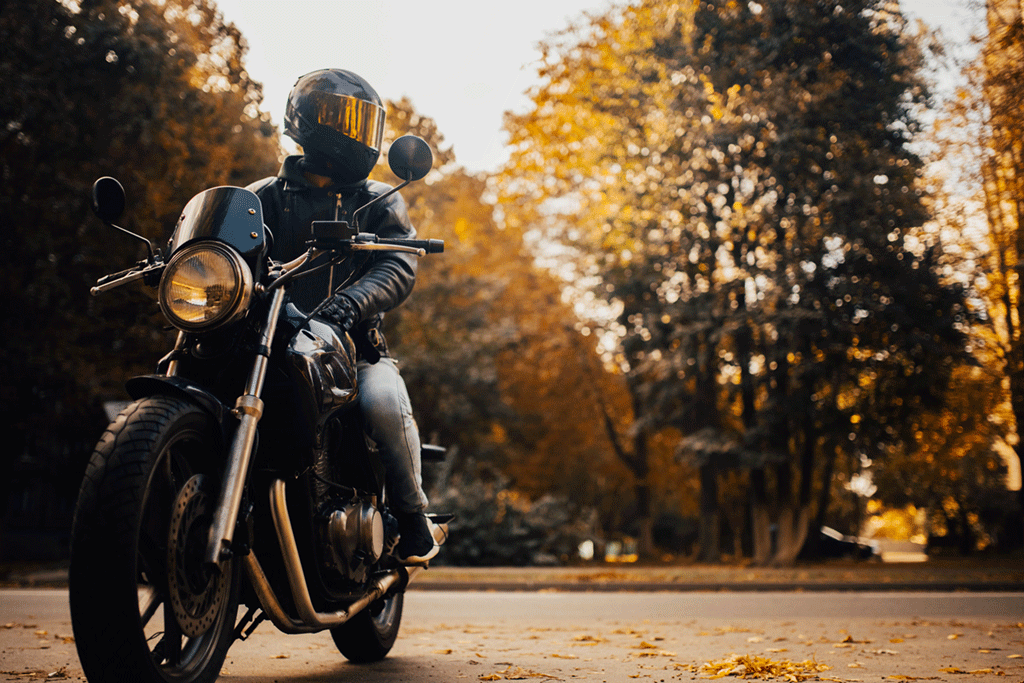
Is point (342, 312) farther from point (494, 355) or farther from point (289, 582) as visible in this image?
point (494, 355)

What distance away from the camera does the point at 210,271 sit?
3.21m

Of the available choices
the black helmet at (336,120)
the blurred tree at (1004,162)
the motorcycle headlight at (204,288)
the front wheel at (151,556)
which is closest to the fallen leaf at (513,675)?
the front wheel at (151,556)

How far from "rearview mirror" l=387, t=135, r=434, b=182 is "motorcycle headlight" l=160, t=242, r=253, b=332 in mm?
911

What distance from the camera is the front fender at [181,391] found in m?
3.02

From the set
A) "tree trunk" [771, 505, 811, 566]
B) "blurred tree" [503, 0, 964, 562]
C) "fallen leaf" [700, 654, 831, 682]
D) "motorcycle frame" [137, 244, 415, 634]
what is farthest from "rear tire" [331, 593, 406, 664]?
"tree trunk" [771, 505, 811, 566]

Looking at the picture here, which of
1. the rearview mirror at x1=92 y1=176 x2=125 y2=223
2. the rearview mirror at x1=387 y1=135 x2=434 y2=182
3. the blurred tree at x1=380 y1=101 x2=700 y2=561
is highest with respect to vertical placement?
the blurred tree at x1=380 y1=101 x2=700 y2=561

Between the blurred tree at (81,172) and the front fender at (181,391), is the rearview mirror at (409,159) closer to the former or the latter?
the front fender at (181,391)

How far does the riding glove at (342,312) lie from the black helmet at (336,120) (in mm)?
767

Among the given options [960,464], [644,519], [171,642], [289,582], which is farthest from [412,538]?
[644,519]

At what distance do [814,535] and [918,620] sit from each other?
1634 cm

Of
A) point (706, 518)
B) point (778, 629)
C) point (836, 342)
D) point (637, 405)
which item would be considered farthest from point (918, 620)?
point (637, 405)

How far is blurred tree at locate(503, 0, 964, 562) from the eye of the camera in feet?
55.7

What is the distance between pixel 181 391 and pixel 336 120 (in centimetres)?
175

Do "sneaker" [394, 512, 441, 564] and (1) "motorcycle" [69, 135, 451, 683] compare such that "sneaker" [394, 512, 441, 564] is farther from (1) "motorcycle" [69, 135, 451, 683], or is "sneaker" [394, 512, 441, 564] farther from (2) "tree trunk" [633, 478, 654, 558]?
(2) "tree trunk" [633, 478, 654, 558]
